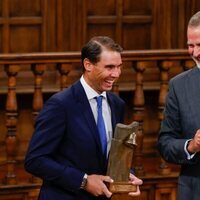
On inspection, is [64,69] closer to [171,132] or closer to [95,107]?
[95,107]

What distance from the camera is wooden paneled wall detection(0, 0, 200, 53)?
21.9ft

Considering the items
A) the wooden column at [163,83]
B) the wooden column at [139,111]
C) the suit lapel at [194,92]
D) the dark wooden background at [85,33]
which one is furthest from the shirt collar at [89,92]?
the dark wooden background at [85,33]

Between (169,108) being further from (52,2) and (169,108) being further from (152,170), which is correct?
(52,2)

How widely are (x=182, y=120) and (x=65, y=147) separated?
0.57m

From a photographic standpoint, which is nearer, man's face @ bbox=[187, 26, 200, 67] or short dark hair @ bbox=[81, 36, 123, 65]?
man's face @ bbox=[187, 26, 200, 67]

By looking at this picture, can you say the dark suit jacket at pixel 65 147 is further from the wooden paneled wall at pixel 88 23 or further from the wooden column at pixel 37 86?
the wooden paneled wall at pixel 88 23

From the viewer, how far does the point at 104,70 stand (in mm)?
3881

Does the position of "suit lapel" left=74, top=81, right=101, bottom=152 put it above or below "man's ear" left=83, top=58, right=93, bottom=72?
below

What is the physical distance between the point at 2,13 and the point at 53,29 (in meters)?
0.45

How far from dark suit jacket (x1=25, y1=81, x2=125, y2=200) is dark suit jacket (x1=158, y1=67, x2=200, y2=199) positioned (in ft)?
1.08

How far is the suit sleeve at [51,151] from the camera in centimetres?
381

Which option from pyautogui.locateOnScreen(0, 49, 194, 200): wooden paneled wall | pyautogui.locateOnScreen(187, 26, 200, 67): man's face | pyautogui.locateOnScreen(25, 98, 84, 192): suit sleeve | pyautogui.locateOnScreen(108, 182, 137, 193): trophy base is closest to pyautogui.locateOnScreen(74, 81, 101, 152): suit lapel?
pyautogui.locateOnScreen(25, 98, 84, 192): suit sleeve

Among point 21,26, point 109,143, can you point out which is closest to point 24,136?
point 21,26

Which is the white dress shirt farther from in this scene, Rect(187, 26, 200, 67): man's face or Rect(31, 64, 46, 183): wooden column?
Rect(31, 64, 46, 183): wooden column
